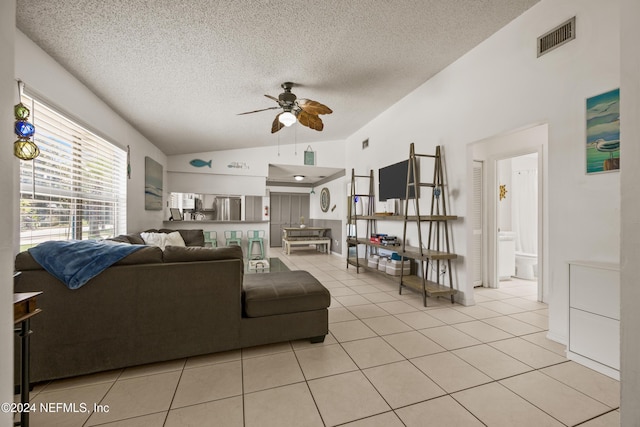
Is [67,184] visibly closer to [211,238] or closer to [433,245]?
[211,238]

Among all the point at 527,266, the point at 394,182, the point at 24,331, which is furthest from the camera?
the point at 527,266

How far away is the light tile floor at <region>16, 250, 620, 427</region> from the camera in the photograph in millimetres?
1450

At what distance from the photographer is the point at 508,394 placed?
5.37ft

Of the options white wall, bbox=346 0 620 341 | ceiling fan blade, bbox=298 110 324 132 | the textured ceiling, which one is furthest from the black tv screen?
ceiling fan blade, bbox=298 110 324 132

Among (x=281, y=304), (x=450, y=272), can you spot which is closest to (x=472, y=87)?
(x=450, y=272)

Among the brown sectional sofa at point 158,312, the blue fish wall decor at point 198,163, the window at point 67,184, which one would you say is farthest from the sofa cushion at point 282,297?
the blue fish wall decor at point 198,163

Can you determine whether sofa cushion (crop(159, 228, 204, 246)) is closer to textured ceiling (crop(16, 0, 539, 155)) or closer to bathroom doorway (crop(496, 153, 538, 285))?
textured ceiling (crop(16, 0, 539, 155))

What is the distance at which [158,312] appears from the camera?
1869mm

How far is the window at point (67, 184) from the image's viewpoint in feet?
6.63

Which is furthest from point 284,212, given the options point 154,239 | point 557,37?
point 557,37

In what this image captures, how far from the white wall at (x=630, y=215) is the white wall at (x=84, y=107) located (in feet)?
10.7

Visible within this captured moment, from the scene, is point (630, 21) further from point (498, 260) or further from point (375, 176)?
point (375, 176)

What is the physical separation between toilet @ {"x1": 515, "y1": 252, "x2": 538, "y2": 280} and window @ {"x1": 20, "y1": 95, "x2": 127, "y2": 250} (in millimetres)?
6224

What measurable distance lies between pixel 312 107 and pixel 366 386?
2828 mm
